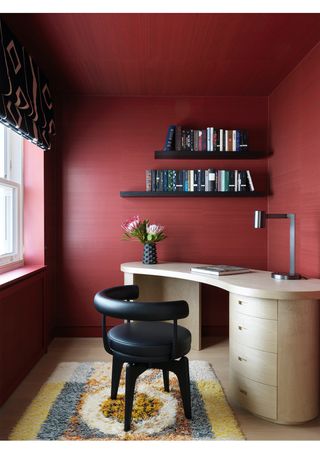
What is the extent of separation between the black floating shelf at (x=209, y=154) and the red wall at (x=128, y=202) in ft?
0.29

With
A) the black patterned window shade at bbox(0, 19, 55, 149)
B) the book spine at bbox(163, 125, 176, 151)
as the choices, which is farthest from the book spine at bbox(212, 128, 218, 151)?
the black patterned window shade at bbox(0, 19, 55, 149)

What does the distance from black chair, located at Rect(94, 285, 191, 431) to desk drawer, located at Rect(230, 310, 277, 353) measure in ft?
1.13

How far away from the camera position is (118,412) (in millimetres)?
2080

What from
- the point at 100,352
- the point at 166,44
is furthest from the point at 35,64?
the point at 100,352

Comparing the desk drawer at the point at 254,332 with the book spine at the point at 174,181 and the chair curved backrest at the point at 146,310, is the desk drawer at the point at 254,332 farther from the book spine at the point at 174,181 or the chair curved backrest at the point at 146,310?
the book spine at the point at 174,181

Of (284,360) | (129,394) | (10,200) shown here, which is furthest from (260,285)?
(10,200)

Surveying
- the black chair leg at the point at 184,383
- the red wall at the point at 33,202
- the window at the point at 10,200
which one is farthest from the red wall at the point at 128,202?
the black chair leg at the point at 184,383

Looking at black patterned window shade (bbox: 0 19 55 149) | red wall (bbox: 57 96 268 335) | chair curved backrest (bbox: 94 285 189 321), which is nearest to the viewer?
chair curved backrest (bbox: 94 285 189 321)

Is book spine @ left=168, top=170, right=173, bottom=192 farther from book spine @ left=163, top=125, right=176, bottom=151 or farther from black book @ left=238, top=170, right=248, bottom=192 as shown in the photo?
black book @ left=238, top=170, right=248, bottom=192

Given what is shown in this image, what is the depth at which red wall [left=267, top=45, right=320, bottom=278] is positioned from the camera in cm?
258

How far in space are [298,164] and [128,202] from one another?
1.64 metres

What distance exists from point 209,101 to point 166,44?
1.15 metres

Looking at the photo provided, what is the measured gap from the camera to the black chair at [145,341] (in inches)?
69.1

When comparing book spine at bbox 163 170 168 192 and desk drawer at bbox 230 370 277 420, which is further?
book spine at bbox 163 170 168 192
